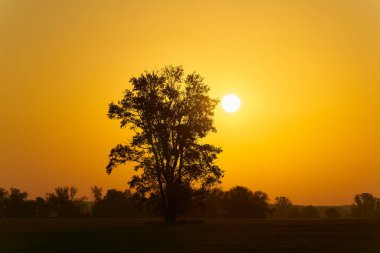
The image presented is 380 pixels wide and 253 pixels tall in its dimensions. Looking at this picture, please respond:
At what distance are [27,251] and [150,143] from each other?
3687cm

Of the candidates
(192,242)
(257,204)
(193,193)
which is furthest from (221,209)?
(192,242)

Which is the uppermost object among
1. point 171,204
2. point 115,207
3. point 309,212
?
point 309,212

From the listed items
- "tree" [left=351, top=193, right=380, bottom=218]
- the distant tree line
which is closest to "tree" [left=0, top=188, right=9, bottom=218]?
the distant tree line

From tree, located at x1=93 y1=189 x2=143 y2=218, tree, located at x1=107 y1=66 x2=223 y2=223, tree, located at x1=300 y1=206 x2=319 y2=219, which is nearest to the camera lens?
tree, located at x1=107 y1=66 x2=223 y2=223

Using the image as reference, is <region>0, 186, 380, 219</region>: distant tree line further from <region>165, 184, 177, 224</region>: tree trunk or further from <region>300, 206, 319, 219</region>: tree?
<region>165, 184, 177, 224</region>: tree trunk

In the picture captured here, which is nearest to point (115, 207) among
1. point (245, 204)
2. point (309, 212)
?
point (245, 204)

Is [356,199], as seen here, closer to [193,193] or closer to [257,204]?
[257,204]

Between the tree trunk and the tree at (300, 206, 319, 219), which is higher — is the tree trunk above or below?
below

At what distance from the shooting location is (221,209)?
109062 mm

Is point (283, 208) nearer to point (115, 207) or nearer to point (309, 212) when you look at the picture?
point (309, 212)

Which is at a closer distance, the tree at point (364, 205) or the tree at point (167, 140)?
the tree at point (167, 140)

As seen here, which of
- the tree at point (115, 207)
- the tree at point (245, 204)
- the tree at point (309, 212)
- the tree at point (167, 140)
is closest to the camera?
the tree at point (167, 140)

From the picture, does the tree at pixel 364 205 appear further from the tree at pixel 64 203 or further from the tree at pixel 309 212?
the tree at pixel 64 203

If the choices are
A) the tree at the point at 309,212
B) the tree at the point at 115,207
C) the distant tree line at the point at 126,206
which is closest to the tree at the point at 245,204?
the distant tree line at the point at 126,206
